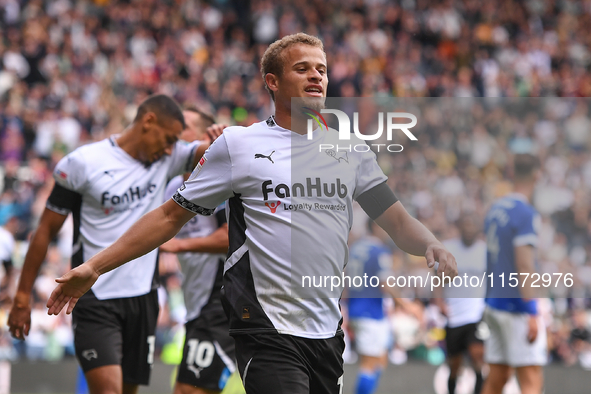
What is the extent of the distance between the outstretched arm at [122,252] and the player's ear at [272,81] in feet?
2.59

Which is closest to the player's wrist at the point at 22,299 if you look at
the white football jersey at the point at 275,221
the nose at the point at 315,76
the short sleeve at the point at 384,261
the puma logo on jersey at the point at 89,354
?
the puma logo on jersey at the point at 89,354

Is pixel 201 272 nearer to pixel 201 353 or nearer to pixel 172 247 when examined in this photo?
pixel 172 247

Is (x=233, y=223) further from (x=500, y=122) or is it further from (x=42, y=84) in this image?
(x=42, y=84)

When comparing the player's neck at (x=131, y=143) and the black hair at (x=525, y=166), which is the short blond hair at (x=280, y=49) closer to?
the player's neck at (x=131, y=143)

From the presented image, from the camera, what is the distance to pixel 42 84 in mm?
15828

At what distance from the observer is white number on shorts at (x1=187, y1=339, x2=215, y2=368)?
5.52 meters

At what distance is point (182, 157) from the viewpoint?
5547mm

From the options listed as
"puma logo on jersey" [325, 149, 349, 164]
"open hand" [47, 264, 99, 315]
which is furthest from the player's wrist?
"puma logo on jersey" [325, 149, 349, 164]

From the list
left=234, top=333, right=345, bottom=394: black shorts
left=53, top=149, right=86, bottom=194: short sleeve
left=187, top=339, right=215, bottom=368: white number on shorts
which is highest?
left=53, top=149, right=86, bottom=194: short sleeve

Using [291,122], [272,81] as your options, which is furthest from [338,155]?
[272,81]

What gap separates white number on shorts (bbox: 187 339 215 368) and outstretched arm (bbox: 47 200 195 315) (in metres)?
2.04

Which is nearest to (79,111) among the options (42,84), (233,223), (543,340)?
(42,84)

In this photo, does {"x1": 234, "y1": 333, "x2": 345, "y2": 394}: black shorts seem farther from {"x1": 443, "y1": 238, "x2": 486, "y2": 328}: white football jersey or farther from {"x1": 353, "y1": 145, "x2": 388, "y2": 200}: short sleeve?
{"x1": 443, "y1": 238, "x2": 486, "y2": 328}: white football jersey

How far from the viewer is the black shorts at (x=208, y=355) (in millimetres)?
5500
